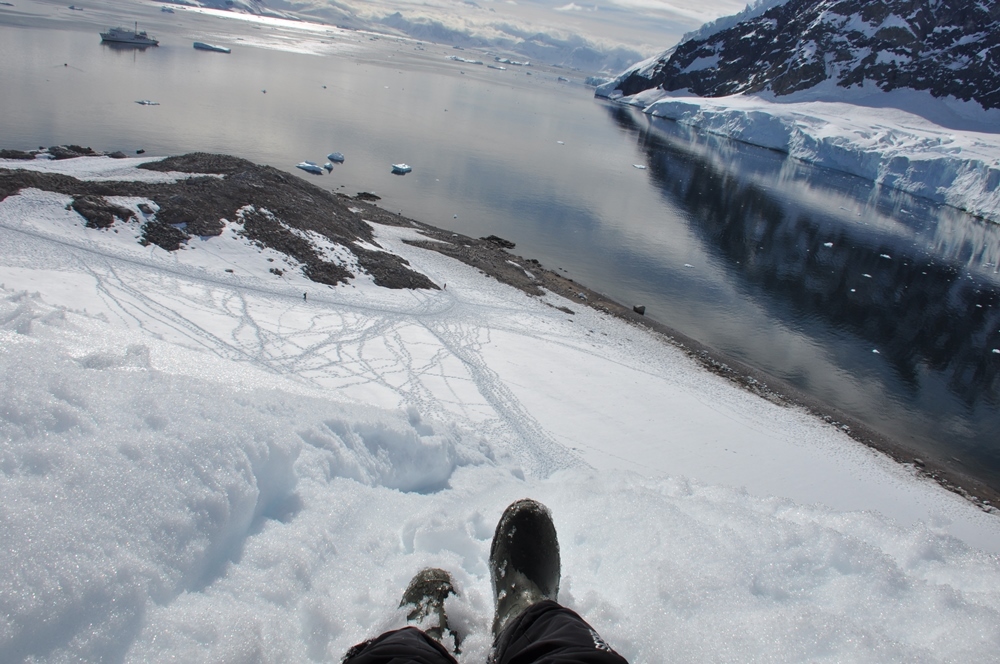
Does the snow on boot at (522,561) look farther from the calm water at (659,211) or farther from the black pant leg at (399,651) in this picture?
the calm water at (659,211)

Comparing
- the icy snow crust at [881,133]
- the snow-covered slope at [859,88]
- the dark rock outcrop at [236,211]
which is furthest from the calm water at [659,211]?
the dark rock outcrop at [236,211]

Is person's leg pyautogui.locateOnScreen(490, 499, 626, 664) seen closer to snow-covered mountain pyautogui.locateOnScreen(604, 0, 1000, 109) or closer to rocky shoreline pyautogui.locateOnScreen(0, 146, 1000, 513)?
rocky shoreline pyautogui.locateOnScreen(0, 146, 1000, 513)

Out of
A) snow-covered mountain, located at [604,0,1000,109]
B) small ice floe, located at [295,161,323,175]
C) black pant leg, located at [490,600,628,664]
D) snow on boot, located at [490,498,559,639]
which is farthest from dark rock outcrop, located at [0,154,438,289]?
snow-covered mountain, located at [604,0,1000,109]

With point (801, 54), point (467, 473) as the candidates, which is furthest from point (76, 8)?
point (467, 473)

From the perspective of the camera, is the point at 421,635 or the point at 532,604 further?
the point at 532,604

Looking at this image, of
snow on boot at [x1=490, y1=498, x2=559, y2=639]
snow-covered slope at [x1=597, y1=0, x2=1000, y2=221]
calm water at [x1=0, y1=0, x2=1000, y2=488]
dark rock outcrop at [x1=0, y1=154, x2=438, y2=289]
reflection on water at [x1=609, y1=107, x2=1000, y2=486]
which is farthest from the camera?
snow-covered slope at [x1=597, y1=0, x2=1000, y2=221]

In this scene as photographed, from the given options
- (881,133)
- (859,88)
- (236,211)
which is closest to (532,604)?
(236,211)

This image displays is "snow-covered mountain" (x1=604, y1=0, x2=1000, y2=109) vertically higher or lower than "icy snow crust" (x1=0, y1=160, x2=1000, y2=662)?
higher

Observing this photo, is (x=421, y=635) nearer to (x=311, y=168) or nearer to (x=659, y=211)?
(x=311, y=168)
